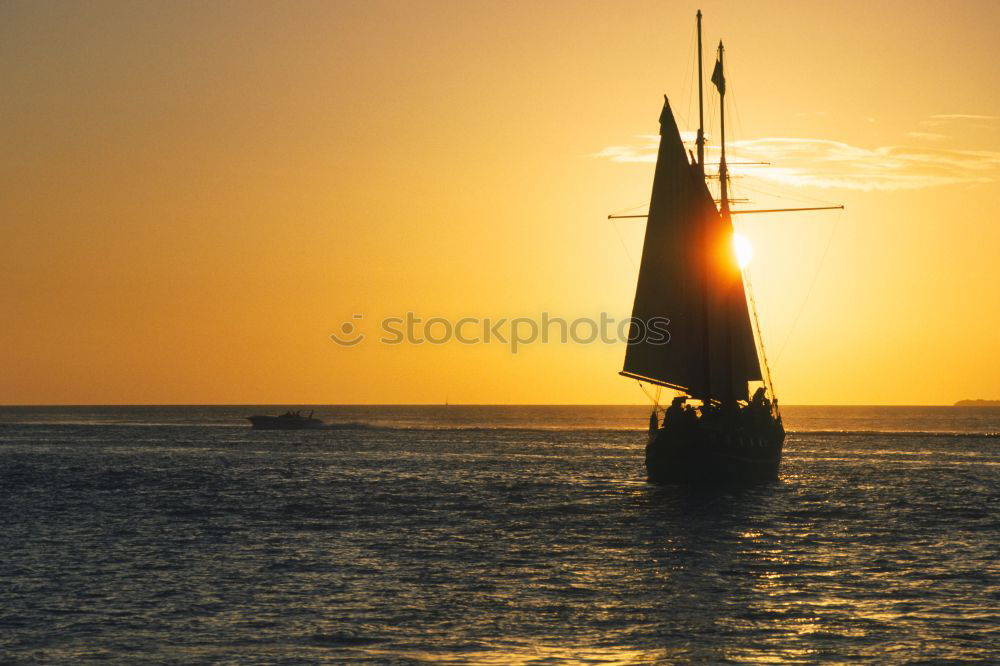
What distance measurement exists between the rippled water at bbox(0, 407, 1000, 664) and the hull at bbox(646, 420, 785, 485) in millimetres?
1801

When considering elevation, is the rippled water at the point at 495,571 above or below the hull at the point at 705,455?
below

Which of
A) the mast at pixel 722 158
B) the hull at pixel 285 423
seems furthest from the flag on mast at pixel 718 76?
the hull at pixel 285 423

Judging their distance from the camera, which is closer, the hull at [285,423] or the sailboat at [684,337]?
the sailboat at [684,337]

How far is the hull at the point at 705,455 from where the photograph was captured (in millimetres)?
59406

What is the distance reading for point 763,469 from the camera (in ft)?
213

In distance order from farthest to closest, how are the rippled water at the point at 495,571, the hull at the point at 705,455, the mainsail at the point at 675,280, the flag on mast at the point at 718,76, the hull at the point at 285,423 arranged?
1. the hull at the point at 285,423
2. the flag on mast at the point at 718,76
3. the hull at the point at 705,455
4. the mainsail at the point at 675,280
5. the rippled water at the point at 495,571

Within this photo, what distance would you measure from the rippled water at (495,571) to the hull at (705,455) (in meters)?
1.80

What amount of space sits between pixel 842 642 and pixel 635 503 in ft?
102

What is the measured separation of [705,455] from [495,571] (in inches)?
1132

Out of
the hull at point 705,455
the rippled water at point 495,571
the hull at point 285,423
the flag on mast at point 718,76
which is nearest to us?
the rippled water at point 495,571

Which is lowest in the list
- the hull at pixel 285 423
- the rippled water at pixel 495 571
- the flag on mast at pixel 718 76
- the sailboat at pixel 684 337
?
the rippled water at pixel 495 571

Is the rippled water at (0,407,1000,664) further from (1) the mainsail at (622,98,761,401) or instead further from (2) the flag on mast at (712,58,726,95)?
(2) the flag on mast at (712,58,726,95)

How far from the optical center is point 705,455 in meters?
59.3

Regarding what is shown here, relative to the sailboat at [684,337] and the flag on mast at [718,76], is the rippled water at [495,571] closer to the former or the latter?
the sailboat at [684,337]
